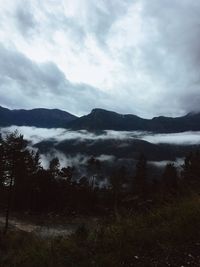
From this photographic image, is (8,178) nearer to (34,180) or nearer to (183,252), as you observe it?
(34,180)

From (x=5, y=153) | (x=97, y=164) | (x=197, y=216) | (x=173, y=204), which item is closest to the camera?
(x=197, y=216)

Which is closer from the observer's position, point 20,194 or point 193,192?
point 193,192

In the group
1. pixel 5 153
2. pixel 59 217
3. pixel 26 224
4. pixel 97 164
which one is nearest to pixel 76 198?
pixel 59 217

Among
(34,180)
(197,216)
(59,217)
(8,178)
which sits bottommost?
(59,217)

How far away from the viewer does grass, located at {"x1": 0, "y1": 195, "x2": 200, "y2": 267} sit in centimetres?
608

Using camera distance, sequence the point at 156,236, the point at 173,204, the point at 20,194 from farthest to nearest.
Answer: the point at 20,194, the point at 173,204, the point at 156,236

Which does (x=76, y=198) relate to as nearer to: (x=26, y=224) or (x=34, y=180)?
(x=34, y=180)

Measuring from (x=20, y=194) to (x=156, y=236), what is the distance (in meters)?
64.4

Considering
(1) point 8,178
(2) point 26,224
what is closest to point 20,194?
(2) point 26,224

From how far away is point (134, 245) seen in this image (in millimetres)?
6770

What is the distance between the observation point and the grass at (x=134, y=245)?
608 centimetres

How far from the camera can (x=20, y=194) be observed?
2672 inches

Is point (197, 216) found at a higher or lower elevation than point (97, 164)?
higher

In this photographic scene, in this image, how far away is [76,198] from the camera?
6850 centimetres
